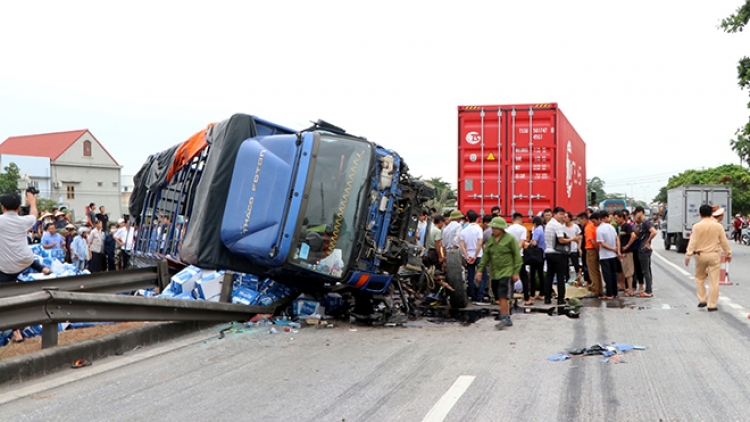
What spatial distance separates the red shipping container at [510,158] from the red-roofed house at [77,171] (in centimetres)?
5381

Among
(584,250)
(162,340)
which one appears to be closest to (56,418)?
(162,340)

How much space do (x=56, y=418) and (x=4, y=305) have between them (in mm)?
1478

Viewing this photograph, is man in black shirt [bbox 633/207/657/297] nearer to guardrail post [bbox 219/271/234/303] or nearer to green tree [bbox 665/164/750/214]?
guardrail post [bbox 219/271/234/303]

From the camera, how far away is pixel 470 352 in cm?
720

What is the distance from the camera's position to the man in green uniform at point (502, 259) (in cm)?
943

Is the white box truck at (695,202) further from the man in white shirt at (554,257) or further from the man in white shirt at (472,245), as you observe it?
the man in white shirt at (472,245)

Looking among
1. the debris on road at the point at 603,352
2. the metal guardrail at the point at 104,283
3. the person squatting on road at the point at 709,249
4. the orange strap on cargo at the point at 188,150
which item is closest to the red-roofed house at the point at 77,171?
the orange strap on cargo at the point at 188,150

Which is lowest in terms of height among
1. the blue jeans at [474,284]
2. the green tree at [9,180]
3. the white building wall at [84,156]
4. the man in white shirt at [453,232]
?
the blue jeans at [474,284]

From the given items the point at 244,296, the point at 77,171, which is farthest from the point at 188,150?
the point at 77,171

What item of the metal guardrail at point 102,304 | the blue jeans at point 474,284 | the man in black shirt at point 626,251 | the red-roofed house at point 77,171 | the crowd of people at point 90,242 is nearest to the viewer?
the metal guardrail at point 102,304

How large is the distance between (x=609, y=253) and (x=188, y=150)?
7892 millimetres

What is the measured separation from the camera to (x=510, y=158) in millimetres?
14891

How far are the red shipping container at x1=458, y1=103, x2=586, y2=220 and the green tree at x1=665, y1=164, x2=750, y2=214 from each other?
1644 inches

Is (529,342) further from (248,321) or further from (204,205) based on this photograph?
(204,205)
